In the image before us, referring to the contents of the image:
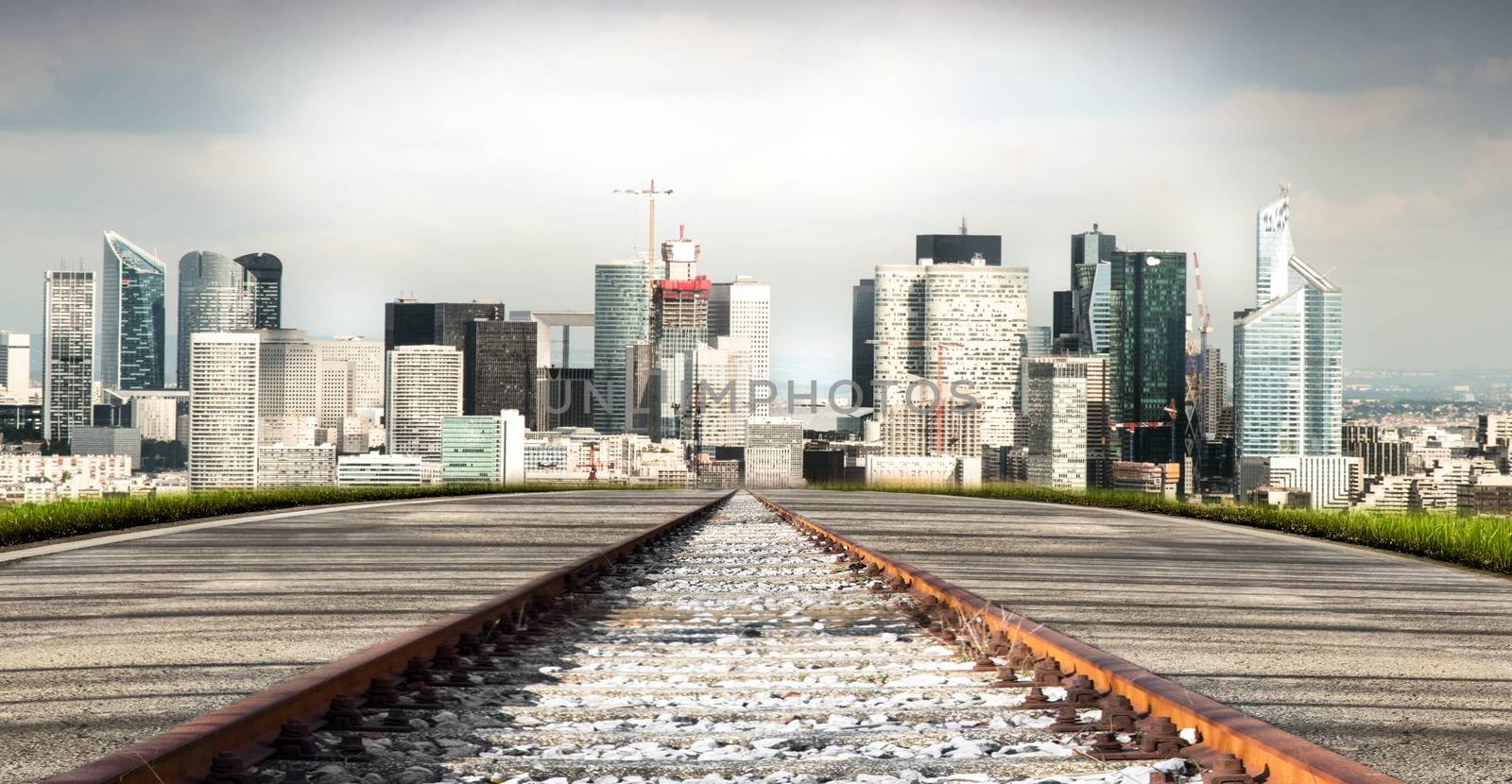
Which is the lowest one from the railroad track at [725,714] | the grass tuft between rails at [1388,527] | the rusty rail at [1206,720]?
the grass tuft between rails at [1388,527]

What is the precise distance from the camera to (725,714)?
4652mm

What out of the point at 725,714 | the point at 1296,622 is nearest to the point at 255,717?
the point at 725,714

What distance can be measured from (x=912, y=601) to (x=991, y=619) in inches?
63.2

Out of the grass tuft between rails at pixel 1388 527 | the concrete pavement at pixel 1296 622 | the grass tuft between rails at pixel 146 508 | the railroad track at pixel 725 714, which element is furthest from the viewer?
the grass tuft between rails at pixel 146 508

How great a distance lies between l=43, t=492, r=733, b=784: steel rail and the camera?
3.28m

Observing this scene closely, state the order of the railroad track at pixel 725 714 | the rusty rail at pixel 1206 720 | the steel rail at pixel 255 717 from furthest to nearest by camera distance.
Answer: the railroad track at pixel 725 714 → the rusty rail at pixel 1206 720 → the steel rail at pixel 255 717

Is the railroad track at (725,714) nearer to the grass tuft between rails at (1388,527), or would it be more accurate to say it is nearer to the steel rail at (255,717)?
the steel rail at (255,717)

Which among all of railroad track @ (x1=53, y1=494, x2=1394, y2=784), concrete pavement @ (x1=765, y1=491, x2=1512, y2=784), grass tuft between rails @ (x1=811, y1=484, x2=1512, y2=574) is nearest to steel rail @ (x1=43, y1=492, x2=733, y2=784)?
railroad track @ (x1=53, y1=494, x2=1394, y2=784)

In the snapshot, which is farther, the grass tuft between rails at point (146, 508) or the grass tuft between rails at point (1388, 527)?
the grass tuft between rails at point (146, 508)

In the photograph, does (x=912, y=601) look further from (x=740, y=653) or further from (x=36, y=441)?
(x=36, y=441)

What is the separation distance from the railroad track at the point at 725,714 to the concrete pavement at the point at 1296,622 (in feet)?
2.12

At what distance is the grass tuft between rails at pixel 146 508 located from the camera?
14586 millimetres

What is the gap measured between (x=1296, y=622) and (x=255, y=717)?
6.23 meters

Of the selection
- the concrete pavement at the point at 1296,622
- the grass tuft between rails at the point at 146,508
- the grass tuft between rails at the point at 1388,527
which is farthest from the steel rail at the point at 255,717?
the grass tuft between rails at the point at 1388,527
